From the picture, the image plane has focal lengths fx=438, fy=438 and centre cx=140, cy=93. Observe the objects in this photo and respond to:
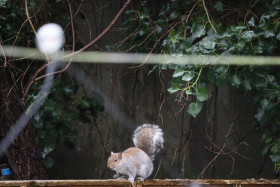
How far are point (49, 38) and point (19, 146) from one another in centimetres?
73

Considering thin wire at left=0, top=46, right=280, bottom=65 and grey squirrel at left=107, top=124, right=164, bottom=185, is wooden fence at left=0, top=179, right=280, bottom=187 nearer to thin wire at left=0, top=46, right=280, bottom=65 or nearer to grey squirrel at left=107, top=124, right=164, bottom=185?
grey squirrel at left=107, top=124, right=164, bottom=185

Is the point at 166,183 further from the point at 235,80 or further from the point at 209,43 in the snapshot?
the point at 209,43

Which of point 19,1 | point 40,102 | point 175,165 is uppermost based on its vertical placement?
point 19,1

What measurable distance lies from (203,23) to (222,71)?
0.38 m

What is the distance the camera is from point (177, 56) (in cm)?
220

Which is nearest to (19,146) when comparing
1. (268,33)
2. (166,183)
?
(166,183)

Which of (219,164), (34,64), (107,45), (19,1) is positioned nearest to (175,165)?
(219,164)

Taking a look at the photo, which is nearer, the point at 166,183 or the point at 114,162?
the point at 166,183

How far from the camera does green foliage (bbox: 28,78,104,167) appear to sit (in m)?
2.68

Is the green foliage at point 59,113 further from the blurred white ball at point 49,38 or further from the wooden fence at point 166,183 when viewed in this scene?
the wooden fence at point 166,183

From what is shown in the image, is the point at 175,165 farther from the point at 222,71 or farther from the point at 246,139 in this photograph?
the point at 222,71

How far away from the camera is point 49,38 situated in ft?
8.99

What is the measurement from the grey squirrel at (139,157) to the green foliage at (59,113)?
1.62ft

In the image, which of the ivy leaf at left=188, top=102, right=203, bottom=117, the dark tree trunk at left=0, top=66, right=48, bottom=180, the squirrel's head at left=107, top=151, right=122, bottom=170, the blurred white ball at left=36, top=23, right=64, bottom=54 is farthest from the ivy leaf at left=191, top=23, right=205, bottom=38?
the dark tree trunk at left=0, top=66, right=48, bottom=180
